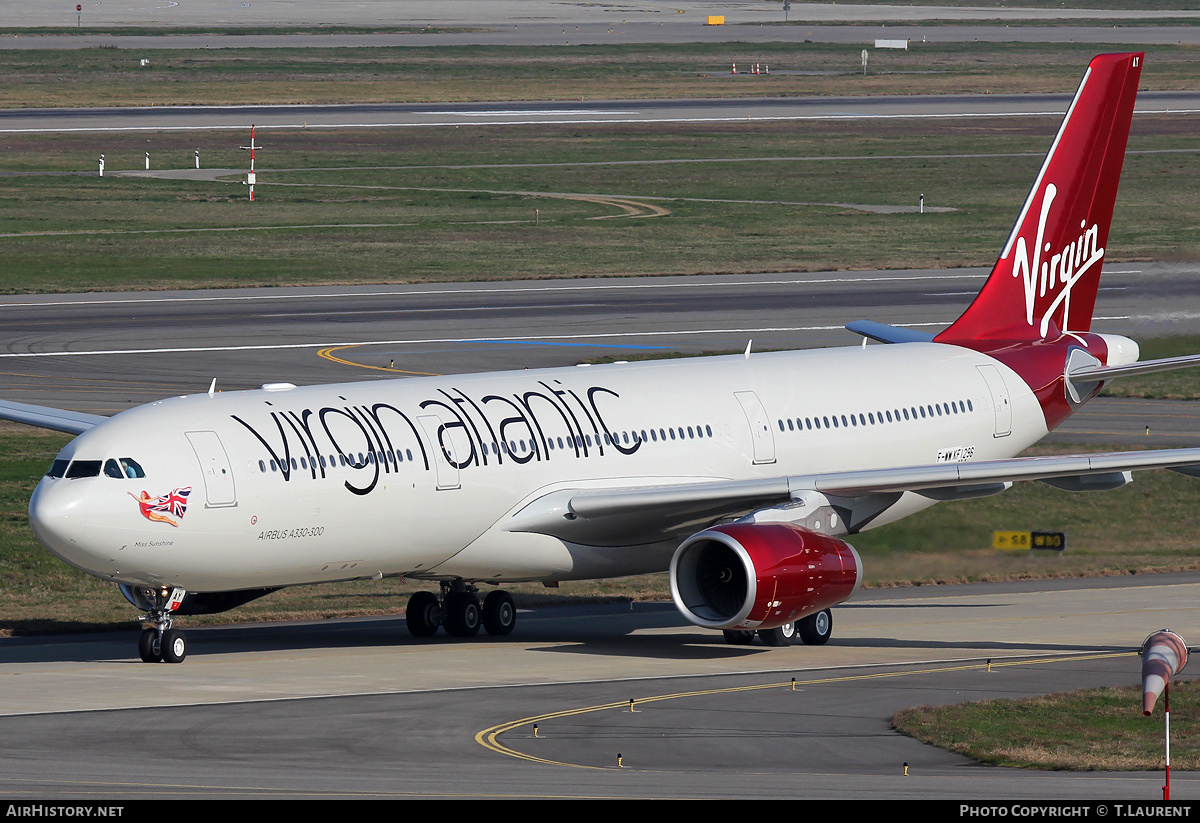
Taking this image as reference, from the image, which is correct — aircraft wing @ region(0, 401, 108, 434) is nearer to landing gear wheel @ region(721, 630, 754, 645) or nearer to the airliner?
the airliner

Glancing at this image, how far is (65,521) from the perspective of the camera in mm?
30672

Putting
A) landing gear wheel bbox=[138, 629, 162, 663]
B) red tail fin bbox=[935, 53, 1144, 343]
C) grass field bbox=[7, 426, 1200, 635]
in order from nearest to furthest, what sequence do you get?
landing gear wheel bbox=[138, 629, 162, 663] < grass field bbox=[7, 426, 1200, 635] < red tail fin bbox=[935, 53, 1144, 343]

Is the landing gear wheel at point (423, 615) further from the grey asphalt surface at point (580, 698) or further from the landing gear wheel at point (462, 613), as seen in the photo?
the grey asphalt surface at point (580, 698)

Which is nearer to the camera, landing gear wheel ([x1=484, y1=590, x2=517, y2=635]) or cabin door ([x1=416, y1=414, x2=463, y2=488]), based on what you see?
cabin door ([x1=416, y1=414, x2=463, y2=488])

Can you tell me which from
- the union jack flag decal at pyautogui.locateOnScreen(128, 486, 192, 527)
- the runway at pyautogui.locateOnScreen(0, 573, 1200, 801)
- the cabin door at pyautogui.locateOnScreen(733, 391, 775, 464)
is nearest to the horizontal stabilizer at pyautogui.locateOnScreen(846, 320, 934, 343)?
the runway at pyautogui.locateOnScreen(0, 573, 1200, 801)

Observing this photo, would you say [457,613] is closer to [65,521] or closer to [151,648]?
[151,648]

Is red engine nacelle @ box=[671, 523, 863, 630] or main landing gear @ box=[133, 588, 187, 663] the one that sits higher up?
red engine nacelle @ box=[671, 523, 863, 630]

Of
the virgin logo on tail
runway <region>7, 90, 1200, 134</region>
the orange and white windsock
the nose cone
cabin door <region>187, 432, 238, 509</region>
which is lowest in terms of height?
the orange and white windsock

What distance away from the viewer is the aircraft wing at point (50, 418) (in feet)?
124

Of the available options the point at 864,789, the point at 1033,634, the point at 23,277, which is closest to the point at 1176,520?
the point at 1033,634

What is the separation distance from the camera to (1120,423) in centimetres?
5831

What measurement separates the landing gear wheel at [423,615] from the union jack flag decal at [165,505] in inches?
270

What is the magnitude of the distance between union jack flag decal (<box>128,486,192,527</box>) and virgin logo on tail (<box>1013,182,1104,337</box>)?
2059cm

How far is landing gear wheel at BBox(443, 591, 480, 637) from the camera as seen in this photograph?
37188 millimetres
